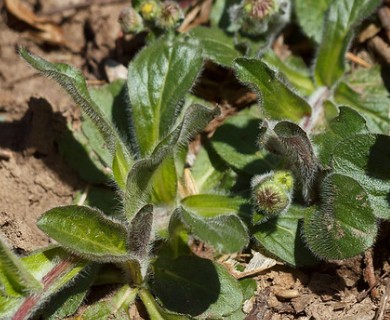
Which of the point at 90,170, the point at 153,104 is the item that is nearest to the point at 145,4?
the point at 153,104

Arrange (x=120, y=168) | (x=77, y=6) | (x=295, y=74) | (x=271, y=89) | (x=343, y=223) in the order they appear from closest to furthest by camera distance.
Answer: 1. (x=343, y=223)
2. (x=120, y=168)
3. (x=271, y=89)
4. (x=295, y=74)
5. (x=77, y=6)

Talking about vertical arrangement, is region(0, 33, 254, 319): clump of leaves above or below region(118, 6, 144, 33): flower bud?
below

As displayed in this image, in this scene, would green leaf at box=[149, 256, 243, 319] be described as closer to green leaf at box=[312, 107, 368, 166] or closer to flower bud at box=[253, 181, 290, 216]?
flower bud at box=[253, 181, 290, 216]

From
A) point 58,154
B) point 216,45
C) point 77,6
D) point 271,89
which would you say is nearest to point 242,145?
point 271,89

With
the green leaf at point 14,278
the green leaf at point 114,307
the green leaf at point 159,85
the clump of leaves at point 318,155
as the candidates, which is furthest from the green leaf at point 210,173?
the green leaf at point 14,278

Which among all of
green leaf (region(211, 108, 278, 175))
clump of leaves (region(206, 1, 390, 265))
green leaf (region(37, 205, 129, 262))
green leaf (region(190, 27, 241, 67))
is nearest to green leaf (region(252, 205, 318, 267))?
clump of leaves (region(206, 1, 390, 265))

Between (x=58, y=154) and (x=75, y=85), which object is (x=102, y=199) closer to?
(x=58, y=154)
